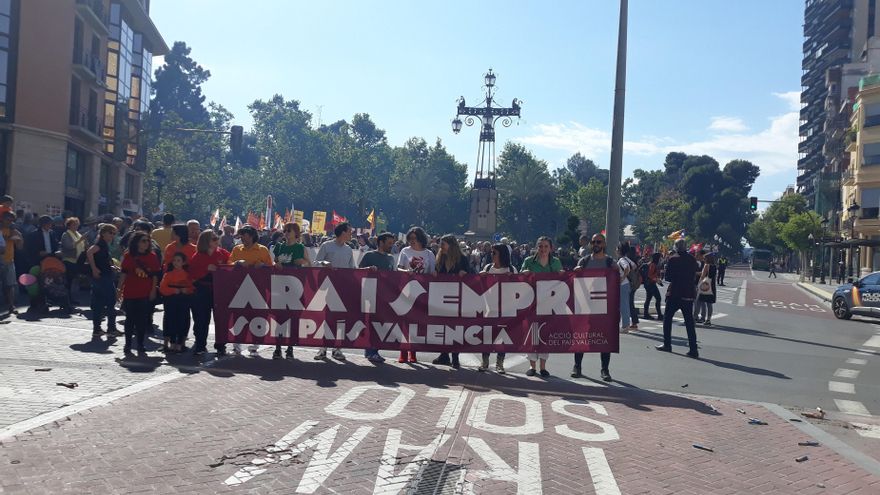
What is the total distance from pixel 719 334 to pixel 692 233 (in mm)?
83153

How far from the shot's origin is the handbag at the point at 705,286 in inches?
686

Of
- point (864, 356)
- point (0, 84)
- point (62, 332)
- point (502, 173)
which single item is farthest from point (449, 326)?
point (502, 173)

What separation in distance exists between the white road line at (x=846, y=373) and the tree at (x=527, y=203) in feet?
241

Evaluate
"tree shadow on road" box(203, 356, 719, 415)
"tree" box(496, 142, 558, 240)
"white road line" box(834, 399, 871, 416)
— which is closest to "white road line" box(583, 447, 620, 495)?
"tree shadow on road" box(203, 356, 719, 415)

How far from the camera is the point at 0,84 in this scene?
108 feet

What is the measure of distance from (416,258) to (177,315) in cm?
322

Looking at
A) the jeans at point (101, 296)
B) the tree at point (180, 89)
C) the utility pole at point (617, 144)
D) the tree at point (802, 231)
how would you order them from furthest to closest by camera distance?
the tree at point (180, 89) < the tree at point (802, 231) < the utility pole at point (617, 144) < the jeans at point (101, 296)

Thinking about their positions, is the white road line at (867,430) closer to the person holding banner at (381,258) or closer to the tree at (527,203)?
the person holding banner at (381,258)

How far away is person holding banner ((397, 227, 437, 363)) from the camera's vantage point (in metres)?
10.8

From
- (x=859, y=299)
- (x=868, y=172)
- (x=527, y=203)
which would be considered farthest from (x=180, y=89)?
(x=859, y=299)

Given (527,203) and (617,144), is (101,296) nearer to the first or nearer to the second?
(617,144)

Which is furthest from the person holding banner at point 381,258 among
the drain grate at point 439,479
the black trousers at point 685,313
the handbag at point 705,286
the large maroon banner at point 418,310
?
the handbag at point 705,286

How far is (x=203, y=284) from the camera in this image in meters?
10.6

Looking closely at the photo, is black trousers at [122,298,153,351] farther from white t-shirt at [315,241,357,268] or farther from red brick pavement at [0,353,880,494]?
white t-shirt at [315,241,357,268]
